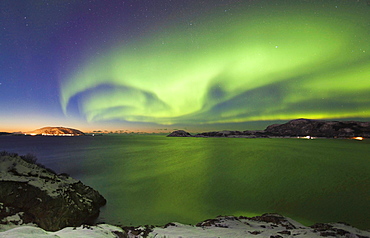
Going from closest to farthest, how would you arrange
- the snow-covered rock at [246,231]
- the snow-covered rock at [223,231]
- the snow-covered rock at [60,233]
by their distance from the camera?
1. the snow-covered rock at [60,233]
2. the snow-covered rock at [223,231]
3. the snow-covered rock at [246,231]

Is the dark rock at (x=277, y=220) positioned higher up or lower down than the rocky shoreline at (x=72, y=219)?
lower down

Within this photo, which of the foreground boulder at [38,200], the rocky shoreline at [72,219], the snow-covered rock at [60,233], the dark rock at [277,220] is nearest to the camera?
the snow-covered rock at [60,233]

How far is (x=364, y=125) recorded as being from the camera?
185000 mm

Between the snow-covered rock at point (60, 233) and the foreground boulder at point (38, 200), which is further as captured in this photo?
the foreground boulder at point (38, 200)

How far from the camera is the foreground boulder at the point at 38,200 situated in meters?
7.40

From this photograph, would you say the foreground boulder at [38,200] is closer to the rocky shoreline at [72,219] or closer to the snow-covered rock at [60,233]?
the rocky shoreline at [72,219]

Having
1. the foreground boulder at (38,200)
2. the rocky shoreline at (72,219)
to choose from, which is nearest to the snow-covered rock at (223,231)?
the rocky shoreline at (72,219)

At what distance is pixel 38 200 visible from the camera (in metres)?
7.99

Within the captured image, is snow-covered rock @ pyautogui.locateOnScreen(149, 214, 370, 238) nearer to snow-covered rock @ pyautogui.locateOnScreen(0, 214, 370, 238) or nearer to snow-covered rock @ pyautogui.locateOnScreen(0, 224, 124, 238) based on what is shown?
snow-covered rock @ pyautogui.locateOnScreen(0, 214, 370, 238)

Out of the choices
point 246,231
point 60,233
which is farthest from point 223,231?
point 60,233

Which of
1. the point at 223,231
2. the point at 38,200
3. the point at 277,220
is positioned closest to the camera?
the point at 223,231

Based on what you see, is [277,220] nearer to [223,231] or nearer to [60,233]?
[223,231]

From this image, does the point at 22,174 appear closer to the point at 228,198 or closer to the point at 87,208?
the point at 87,208

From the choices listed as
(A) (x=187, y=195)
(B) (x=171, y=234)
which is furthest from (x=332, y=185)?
(B) (x=171, y=234)
